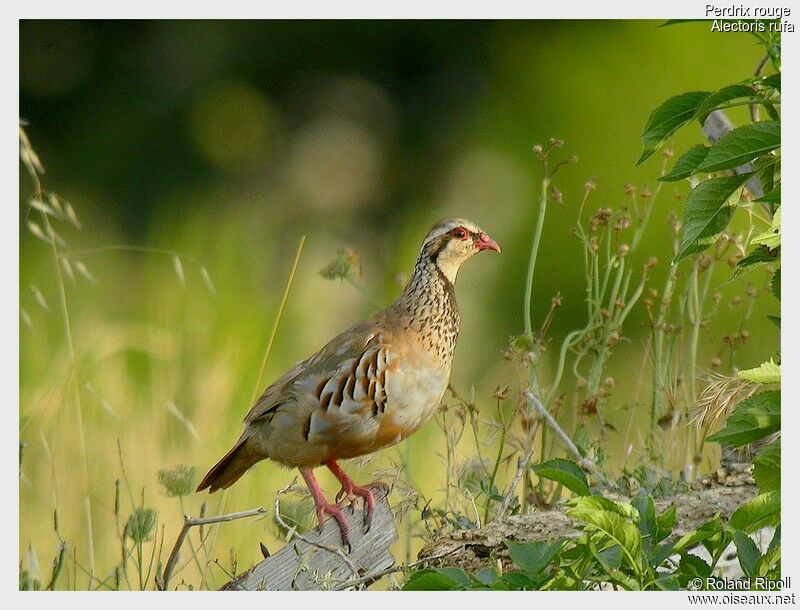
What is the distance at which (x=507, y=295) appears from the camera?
475 cm

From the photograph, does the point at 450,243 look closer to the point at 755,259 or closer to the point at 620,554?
the point at 755,259

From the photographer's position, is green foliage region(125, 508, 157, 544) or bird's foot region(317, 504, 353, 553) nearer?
green foliage region(125, 508, 157, 544)

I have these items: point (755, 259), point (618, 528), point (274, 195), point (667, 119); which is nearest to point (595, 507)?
point (618, 528)

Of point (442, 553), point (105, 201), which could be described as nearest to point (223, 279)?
point (105, 201)

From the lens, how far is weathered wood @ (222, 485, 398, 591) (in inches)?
111

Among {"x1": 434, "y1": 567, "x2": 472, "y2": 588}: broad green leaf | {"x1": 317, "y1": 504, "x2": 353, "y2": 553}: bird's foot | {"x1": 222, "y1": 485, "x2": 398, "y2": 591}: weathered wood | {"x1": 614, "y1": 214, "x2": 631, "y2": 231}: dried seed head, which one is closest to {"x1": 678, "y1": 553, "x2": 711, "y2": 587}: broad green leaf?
{"x1": 434, "y1": 567, "x2": 472, "y2": 588}: broad green leaf

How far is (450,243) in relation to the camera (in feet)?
10.3

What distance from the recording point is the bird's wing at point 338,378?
9.85ft

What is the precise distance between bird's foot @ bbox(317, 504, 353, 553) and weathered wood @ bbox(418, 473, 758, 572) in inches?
8.3

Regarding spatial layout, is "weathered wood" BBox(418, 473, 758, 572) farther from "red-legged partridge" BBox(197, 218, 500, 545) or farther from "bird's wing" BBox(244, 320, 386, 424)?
"bird's wing" BBox(244, 320, 386, 424)

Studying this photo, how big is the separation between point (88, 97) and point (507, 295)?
88.6 inches

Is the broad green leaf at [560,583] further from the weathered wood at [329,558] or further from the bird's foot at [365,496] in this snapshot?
the bird's foot at [365,496]

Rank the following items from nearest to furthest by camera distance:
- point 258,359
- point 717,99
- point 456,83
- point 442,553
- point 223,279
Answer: point 717,99, point 442,553, point 258,359, point 223,279, point 456,83

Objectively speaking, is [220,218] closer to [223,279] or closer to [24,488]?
[223,279]
